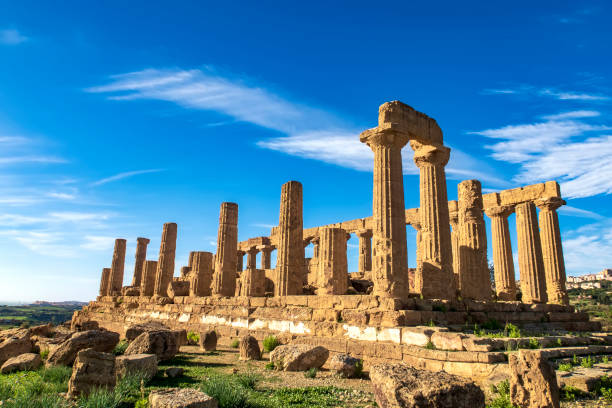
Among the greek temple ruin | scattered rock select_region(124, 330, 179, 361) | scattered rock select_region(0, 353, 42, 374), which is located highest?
the greek temple ruin

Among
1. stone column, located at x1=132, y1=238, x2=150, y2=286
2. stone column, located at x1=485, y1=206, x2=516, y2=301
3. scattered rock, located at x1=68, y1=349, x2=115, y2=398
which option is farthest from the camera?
stone column, located at x1=132, y1=238, x2=150, y2=286

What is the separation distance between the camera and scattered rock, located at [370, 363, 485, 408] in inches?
206

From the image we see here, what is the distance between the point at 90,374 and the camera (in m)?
7.47

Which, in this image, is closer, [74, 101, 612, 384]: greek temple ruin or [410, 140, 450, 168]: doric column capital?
[74, 101, 612, 384]: greek temple ruin

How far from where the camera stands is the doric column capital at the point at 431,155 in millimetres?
15344

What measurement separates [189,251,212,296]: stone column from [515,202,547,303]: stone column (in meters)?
15.9

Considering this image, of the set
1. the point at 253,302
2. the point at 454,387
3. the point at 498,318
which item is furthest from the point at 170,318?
the point at 454,387

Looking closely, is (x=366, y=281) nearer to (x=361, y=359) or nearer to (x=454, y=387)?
(x=361, y=359)

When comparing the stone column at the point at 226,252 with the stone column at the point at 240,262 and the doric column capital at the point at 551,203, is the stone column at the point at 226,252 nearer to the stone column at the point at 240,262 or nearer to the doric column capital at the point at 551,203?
the stone column at the point at 240,262

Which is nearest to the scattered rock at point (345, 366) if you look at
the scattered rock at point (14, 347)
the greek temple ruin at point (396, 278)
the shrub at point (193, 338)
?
the greek temple ruin at point (396, 278)

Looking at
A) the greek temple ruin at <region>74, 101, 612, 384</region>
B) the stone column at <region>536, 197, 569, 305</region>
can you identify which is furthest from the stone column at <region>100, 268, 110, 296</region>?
the stone column at <region>536, 197, 569, 305</region>

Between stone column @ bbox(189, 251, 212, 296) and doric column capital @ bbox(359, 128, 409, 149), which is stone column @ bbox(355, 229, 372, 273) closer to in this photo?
stone column @ bbox(189, 251, 212, 296)

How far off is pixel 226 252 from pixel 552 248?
16245mm

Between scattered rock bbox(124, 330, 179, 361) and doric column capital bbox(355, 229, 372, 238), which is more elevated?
doric column capital bbox(355, 229, 372, 238)
